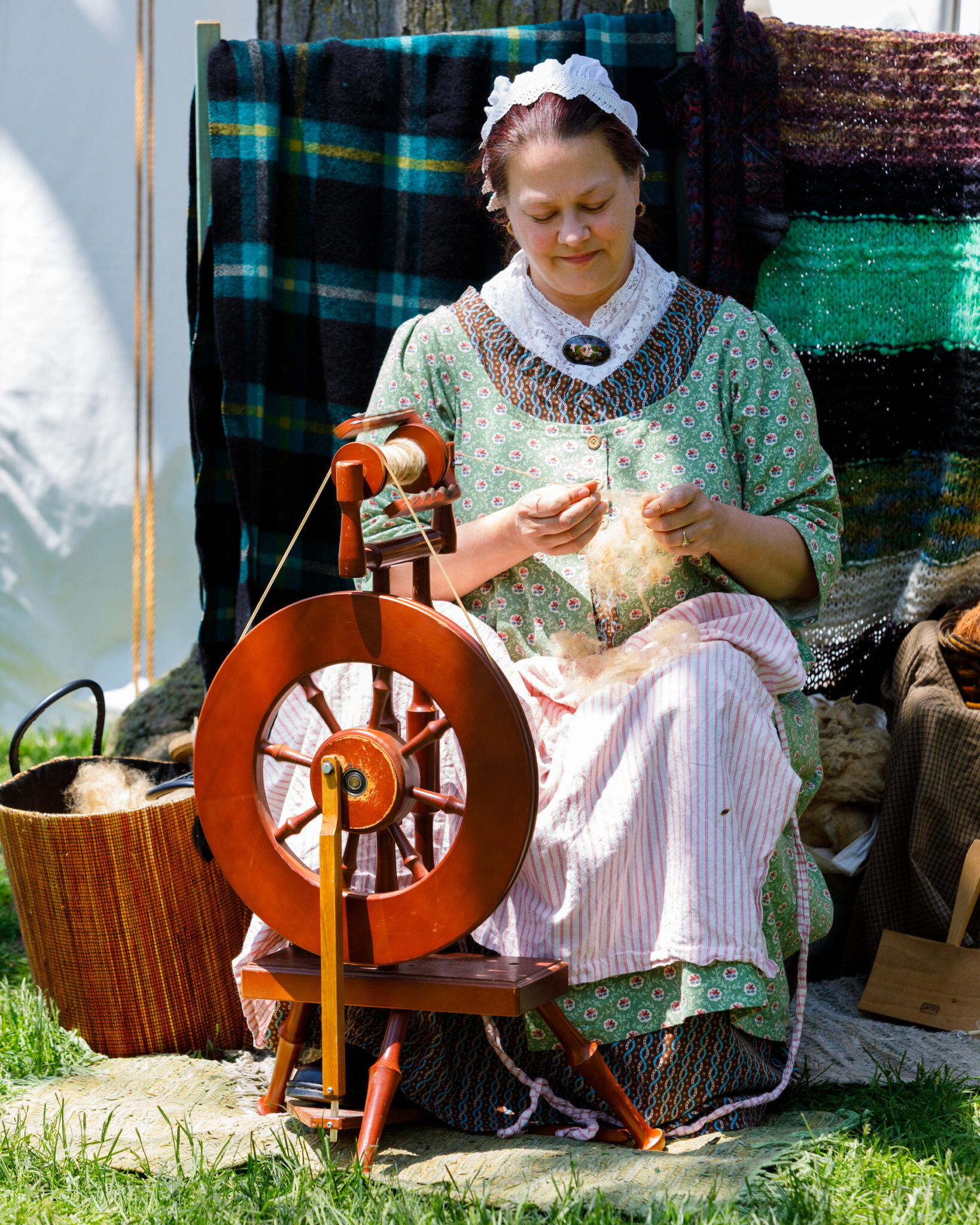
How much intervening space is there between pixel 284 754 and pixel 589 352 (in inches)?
37.0

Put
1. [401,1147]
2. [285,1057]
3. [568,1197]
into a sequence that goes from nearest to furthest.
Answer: [568,1197]
[401,1147]
[285,1057]

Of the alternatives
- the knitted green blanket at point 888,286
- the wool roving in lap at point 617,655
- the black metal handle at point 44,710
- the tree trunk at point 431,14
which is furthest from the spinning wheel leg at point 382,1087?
the tree trunk at point 431,14

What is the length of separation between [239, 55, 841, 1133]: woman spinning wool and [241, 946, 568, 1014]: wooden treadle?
4.3 inches

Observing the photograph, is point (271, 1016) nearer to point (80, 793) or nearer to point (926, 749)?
point (80, 793)

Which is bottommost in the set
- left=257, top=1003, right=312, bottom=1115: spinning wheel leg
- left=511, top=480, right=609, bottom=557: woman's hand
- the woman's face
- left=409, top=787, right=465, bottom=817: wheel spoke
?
left=257, top=1003, right=312, bottom=1115: spinning wheel leg

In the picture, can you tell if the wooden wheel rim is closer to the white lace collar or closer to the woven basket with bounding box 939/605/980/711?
the white lace collar

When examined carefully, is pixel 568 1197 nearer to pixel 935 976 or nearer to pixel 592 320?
pixel 935 976

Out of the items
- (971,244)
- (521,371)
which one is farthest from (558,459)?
(971,244)

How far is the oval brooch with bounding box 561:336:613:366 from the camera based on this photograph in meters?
2.31

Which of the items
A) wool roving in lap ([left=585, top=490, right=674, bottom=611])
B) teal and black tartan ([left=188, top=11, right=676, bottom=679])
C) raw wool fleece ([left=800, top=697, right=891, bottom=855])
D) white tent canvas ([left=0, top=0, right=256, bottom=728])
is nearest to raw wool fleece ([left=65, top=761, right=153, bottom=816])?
teal and black tartan ([left=188, top=11, right=676, bottom=679])

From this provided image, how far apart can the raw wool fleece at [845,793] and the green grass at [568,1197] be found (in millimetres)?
827

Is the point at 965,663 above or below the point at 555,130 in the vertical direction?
below

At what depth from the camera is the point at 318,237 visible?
2764 mm

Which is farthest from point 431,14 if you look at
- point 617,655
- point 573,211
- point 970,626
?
point 970,626
